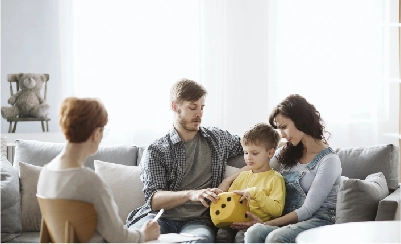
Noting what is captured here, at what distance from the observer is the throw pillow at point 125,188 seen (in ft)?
11.6

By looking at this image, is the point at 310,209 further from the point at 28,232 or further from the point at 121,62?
the point at 121,62

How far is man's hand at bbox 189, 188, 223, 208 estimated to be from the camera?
3.10 metres

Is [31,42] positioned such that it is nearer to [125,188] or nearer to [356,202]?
[125,188]

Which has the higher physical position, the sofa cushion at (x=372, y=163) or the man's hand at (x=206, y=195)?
the sofa cushion at (x=372, y=163)

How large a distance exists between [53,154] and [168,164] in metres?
0.70

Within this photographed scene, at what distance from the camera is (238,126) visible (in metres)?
5.06

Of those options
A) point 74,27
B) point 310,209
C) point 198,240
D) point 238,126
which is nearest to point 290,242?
point 310,209

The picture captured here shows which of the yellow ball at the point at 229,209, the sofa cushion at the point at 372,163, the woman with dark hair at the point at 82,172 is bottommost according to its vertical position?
the yellow ball at the point at 229,209

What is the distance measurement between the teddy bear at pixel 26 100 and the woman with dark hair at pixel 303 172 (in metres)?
1.96

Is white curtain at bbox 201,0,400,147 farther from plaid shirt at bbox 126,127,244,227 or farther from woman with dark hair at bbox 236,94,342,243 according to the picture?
woman with dark hair at bbox 236,94,342,243

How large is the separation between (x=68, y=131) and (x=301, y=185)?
132cm

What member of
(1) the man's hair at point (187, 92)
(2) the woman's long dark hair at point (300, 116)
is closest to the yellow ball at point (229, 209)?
(2) the woman's long dark hair at point (300, 116)

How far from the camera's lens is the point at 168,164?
3393 millimetres

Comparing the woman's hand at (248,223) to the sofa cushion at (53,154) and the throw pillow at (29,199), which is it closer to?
the sofa cushion at (53,154)
